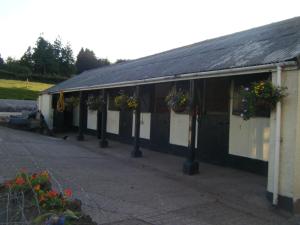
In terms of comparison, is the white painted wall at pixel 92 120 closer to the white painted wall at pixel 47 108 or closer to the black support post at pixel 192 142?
the white painted wall at pixel 47 108

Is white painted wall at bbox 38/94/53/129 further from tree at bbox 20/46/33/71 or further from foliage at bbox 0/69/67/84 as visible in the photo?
tree at bbox 20/46/33/71

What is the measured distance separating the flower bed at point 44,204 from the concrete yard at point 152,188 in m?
0.85

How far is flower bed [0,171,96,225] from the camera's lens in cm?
417

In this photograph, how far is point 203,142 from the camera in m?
11.3

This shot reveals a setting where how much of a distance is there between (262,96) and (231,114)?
382cm

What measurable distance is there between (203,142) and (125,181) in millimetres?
3556

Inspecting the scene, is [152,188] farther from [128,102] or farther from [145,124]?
[145,124]

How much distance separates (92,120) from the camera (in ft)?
64.1

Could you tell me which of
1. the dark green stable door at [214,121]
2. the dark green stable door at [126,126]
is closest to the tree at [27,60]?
the dark green stable door at [126,126]

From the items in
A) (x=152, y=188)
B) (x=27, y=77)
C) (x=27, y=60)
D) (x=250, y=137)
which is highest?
(x=27, y=60)

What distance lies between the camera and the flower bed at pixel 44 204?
4168mm

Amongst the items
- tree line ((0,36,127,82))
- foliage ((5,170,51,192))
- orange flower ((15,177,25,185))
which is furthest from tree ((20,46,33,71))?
orange flower ((15,177,25,185))

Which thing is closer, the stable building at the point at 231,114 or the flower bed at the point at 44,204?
the flower bed at the point at 44,204

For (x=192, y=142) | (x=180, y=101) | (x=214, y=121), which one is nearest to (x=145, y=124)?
(x=214, y=121)
